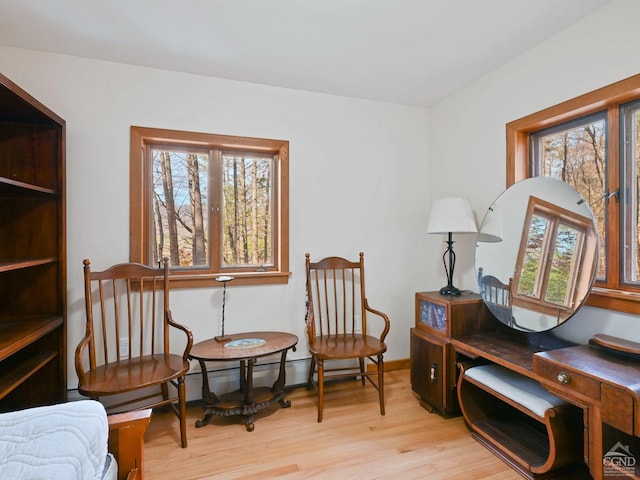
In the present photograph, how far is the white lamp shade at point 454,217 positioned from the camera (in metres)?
2.40

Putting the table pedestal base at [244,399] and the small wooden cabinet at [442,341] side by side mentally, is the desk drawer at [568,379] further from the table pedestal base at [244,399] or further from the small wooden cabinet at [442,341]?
the table pedestal base at [244,399]

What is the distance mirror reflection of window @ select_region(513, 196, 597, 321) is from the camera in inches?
71.2

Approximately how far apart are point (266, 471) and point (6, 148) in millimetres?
2464

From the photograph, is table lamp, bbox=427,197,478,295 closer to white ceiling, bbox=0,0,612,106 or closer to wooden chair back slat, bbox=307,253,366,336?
wooden chair back slat, bbox=307,253,366,336

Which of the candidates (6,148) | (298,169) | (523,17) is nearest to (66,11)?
(6,148)

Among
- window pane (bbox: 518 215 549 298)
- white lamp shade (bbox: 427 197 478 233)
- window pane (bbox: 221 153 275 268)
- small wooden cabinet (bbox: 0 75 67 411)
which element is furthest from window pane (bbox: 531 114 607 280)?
small wooden cabinet (bbox: 0 75 67 411)

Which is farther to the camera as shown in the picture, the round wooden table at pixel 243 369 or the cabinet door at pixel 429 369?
the cabinet door at pixel 429 369

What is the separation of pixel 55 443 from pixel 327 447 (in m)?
1.51

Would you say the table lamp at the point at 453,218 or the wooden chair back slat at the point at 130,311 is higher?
the table lamp at the point at 453,218

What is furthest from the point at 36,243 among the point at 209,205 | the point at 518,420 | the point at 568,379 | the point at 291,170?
the point at 518,420

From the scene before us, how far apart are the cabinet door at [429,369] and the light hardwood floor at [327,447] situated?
0.39ft

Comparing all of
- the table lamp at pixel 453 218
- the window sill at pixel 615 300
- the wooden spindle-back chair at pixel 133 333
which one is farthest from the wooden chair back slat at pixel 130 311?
the window sill at pixel 615 300

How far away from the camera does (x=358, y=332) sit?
2904 mm

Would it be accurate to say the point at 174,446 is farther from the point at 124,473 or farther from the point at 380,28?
the point at 380,28
